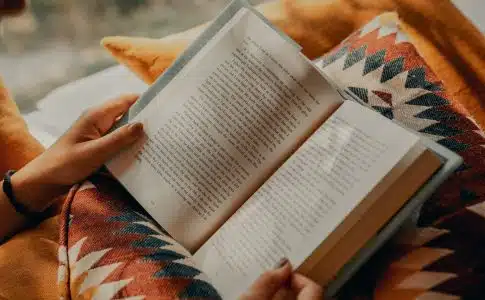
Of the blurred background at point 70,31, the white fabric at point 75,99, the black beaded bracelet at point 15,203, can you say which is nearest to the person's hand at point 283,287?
the black beaded bracelet at point 15,203

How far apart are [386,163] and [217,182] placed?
20 centimetres

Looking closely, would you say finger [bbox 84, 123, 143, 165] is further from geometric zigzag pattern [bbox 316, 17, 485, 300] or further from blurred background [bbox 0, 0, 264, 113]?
blurred background [bbox 0, 0, 264, 113]

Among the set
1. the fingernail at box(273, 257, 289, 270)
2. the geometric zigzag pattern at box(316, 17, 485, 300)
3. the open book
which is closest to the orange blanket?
the geometric zigzag pattern at box(316, 17, 485, 300)

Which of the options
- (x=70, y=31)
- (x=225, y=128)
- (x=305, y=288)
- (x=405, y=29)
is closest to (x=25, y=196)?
(x=225, y=128)

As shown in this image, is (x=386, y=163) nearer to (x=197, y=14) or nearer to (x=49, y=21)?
(x=197, y=14)

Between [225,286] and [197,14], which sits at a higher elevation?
[197,14]

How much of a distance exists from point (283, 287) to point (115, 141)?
0.28 metres

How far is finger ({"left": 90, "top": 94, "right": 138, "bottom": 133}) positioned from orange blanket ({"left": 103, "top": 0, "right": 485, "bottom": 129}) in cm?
17

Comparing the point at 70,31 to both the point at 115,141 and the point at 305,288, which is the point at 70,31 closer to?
the point at 115,141

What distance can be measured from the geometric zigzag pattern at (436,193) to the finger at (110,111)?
276mm

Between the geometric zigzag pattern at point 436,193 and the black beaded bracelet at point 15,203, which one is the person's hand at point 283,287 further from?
the black beaded bracelet at point 15,203

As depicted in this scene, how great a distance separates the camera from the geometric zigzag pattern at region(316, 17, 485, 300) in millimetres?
614

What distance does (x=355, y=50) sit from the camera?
0.85 metres

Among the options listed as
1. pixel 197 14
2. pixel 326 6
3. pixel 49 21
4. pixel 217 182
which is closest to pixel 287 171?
pixel 217 182
